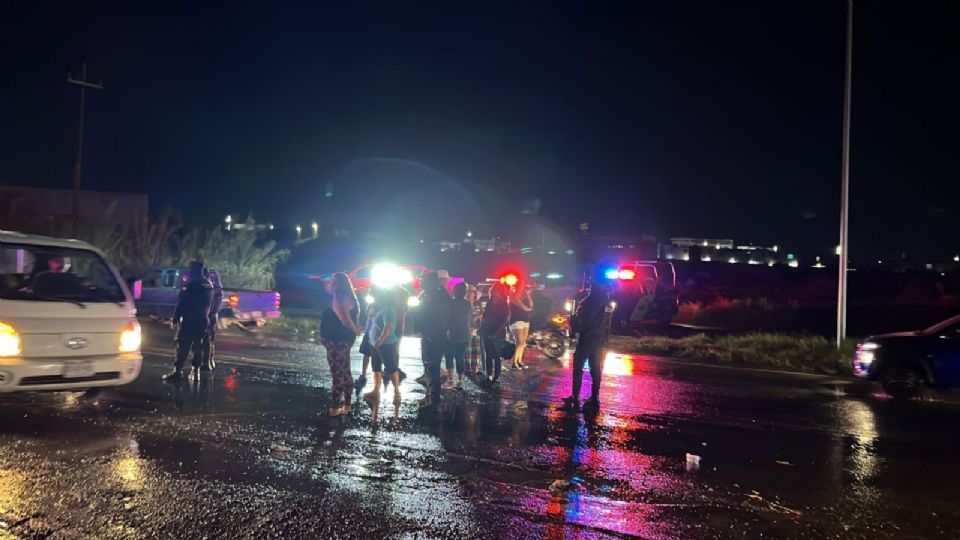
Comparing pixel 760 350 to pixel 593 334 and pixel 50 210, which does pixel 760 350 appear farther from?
pixel 50 210

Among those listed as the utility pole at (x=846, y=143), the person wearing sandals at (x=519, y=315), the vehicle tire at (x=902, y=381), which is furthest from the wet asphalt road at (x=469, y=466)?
the utility pole at (x=846, y=143)

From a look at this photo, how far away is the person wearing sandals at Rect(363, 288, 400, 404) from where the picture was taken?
931cm

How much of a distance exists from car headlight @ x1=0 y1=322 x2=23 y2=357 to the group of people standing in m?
3.04

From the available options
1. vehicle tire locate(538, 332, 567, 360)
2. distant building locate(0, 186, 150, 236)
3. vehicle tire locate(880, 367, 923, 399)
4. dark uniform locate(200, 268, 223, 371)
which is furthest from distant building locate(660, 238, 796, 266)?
dark uniform locate(200, 268, 223, 371)

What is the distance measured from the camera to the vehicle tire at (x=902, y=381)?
35.8 ft

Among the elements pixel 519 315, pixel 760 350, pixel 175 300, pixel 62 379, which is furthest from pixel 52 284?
pixel 760 350

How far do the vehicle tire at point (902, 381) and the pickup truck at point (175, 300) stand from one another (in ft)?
44.1

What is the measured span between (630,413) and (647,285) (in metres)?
12.9

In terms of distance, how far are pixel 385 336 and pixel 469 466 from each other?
2828 mm

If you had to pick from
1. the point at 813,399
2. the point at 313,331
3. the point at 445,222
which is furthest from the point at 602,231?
the point at 813,399

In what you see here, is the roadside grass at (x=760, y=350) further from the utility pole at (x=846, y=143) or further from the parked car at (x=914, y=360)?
the parked car at (x=914, y=360)

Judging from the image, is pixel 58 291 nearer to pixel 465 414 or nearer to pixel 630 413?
pixel 465 414

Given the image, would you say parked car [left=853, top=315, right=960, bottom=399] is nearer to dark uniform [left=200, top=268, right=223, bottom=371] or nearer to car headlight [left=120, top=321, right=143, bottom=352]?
dark uniform [left=200, top=268, right=223, bottom=371]

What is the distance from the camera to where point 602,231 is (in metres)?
53.1
